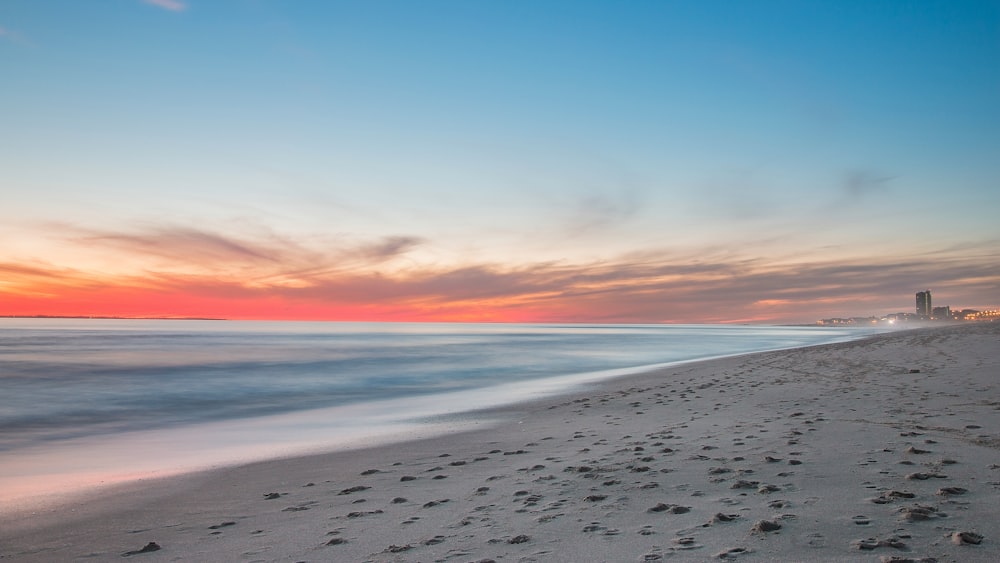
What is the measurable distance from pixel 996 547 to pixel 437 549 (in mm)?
3854

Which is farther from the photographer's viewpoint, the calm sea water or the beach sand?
the calm sea water

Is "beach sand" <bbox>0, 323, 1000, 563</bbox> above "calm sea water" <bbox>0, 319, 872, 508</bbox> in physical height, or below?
above

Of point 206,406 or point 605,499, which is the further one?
point 206,406

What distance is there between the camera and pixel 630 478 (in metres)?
6.59

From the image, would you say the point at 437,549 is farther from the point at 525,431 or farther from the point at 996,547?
the point at 525,431

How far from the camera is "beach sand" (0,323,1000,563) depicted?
439cm

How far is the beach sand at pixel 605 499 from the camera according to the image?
4395 mm

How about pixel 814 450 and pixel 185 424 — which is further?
pixel 185 424

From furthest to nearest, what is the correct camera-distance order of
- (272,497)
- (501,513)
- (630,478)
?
1. (272,497)
2. (630,478)
3. (501,513)

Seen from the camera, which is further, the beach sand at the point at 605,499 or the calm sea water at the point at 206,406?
the calm sea water at the point at 206,406

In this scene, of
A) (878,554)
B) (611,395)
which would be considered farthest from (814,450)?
(611,395)

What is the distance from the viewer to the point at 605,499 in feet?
18.9

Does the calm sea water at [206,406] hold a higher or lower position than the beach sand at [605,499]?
lower

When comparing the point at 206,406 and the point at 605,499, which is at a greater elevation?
the point at 605,499
